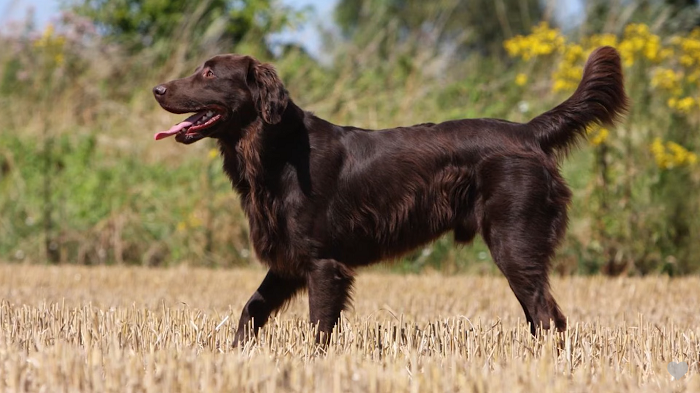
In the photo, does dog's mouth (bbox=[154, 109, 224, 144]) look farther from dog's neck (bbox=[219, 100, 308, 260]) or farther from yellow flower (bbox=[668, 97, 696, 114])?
yellow flower (bbox=[668, 97, 696, 114])

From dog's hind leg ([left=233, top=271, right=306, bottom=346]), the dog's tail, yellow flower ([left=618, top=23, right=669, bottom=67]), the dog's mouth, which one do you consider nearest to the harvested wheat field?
dog's hind leg ([left=233, top=271, right=306, bottom=346])

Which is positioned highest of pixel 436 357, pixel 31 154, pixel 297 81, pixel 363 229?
pixel 297 81

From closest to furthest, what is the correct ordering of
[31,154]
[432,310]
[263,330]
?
A: [263,330]
[432,310]
[31,154]

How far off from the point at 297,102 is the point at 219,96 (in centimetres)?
706

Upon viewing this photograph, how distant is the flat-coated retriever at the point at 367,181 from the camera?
13.5 feet

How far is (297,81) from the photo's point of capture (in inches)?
458

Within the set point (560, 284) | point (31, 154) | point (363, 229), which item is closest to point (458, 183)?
point (363, 229)

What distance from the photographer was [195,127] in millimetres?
4117

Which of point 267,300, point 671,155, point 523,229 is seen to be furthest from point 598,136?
point 267,300

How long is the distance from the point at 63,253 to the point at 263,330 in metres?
5.39

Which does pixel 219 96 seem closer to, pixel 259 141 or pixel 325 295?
pixel 259 141

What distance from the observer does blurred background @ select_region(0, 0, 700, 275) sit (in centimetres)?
793

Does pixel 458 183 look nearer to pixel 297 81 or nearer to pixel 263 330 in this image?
pixel 263 330

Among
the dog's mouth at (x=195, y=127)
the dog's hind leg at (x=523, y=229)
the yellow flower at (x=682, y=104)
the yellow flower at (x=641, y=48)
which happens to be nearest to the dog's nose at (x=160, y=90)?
the dog's mouth at (x=195, y=127)
